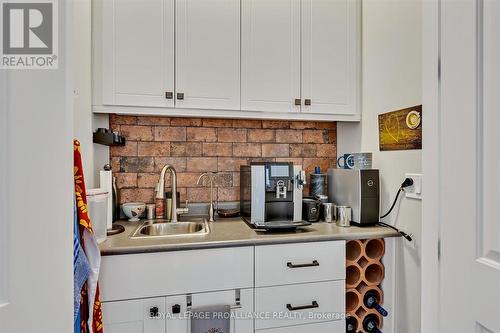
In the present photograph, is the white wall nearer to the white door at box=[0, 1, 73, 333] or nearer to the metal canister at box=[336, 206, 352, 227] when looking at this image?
the metal canister at box=[336, 206, 352, 227]

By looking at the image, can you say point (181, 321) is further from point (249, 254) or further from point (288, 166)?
point (288, 166)

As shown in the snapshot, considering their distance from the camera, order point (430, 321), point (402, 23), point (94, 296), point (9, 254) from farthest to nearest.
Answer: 1. point (402, 23)
2. point (94, 296)
3. point (430, 321)
4. point (9, 254)

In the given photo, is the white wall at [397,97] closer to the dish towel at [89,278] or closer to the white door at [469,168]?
the white door at [469,168]

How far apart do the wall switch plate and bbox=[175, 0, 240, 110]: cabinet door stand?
1.03 meters

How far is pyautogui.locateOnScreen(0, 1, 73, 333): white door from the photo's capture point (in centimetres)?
58

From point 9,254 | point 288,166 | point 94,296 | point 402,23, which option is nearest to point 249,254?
point 288,166

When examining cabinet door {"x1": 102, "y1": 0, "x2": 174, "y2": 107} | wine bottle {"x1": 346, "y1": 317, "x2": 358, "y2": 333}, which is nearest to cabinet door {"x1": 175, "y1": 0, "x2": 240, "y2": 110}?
cabinet door {"x1": 102, "y1": 0, "x2": 174, "y2": 107}

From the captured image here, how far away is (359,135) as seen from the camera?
74.9 inches

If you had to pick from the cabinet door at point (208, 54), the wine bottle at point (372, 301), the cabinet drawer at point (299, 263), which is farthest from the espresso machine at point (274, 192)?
the wine bottle at point (372, 301)

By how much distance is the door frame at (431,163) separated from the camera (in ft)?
2.74

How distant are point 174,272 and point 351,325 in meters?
1.03

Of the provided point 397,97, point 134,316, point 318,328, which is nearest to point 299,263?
point 318,328

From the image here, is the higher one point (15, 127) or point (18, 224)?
point (15, 127)

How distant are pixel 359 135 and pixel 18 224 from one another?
1.83m
